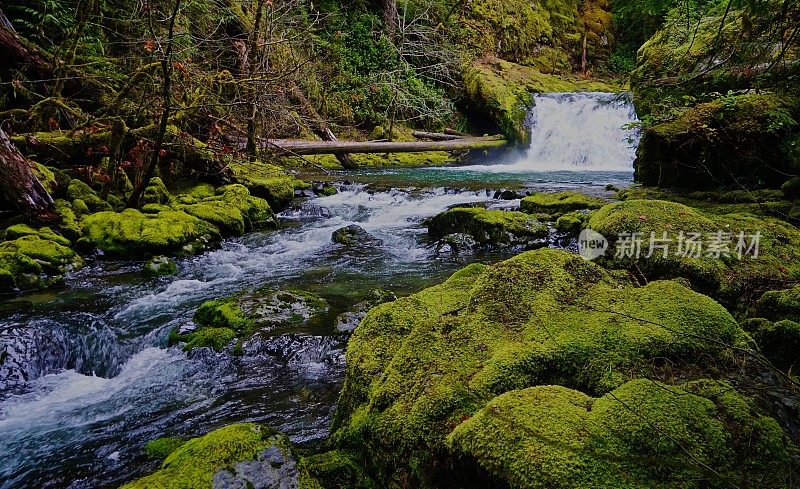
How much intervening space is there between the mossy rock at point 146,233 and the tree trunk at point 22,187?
553 mm

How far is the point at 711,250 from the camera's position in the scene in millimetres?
4738

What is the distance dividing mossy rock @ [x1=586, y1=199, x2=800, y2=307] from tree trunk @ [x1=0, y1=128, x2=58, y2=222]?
7869 millimetres

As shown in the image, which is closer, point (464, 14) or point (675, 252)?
point (675, 252)

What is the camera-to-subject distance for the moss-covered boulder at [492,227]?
8.08 m

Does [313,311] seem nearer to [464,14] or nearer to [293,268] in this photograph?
[293,268]

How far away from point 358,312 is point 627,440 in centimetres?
356

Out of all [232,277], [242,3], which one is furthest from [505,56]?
[232,277]

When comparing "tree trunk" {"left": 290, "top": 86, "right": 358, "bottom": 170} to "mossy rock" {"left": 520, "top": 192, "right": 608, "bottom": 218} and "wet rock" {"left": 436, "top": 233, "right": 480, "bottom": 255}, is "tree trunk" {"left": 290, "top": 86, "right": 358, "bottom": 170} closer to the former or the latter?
"mossy rock" {"left": 520, "top": 192, "right": 608, "bottom": 218}

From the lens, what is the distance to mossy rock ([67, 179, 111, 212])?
828 cm

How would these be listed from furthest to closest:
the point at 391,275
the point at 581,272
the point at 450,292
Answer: the point at 391,275 → the point at 450,292 → the point at 581,272

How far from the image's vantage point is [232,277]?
6855mm

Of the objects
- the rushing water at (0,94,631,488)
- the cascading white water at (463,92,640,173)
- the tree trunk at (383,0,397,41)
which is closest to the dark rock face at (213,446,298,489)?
the rushing water at (0,94,631,488)

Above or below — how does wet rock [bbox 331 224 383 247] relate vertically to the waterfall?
below

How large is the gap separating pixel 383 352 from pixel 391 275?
417 cm
